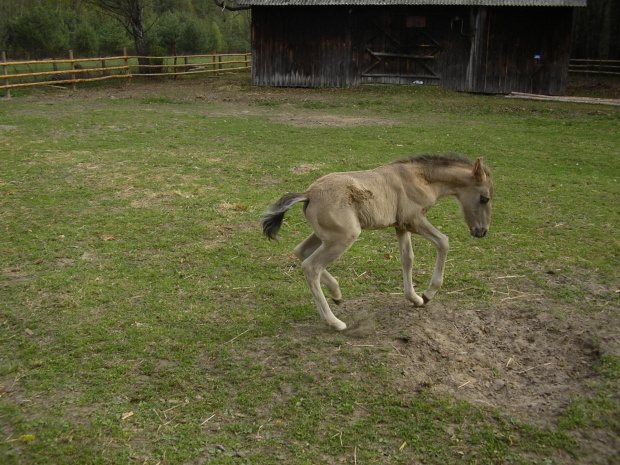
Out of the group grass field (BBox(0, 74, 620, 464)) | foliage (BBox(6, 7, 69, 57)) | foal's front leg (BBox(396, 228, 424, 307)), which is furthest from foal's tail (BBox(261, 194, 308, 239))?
foliage (BBox(6, 7, 69, 57))

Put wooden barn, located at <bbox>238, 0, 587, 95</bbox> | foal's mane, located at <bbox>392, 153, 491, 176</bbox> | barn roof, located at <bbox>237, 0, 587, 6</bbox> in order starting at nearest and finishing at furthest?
foal's mane, located at <bbox>392, 153, 491, 176</bbox>
barn roof, located at <bbox>237, 0, 587, 6</bbox>
wooden barn, located at <bbox>238, 0, 587, 95</bbox>

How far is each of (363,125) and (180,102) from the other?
336 inches

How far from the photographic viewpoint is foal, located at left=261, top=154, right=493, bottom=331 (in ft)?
17.5

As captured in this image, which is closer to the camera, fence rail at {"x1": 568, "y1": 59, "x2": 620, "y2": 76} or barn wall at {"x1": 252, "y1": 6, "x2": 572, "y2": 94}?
barn wall at {"x1": 252, "y1": 6, "x2": 572, "y2": 94}

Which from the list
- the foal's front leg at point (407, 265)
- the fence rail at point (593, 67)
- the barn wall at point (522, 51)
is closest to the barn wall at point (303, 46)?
the barn wall at point (522, 51)

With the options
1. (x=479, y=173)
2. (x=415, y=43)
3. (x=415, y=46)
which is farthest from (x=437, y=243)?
(x=415, y=43)

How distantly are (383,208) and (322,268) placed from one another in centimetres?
84

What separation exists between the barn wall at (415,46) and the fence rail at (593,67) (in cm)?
966

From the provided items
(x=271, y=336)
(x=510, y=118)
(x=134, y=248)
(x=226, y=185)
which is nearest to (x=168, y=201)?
(x=226, y=185)

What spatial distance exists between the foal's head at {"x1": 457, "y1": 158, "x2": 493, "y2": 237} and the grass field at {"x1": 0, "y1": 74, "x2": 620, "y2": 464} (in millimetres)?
780

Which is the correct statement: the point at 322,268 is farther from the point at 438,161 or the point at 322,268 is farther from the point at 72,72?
the point at 72,72

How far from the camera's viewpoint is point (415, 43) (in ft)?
79.5

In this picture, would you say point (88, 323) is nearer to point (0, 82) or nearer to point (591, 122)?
point (591, 122)

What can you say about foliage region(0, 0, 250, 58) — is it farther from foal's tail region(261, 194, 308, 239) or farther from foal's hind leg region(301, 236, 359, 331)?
foal's hind leg region(301, 236, 359, 331)
